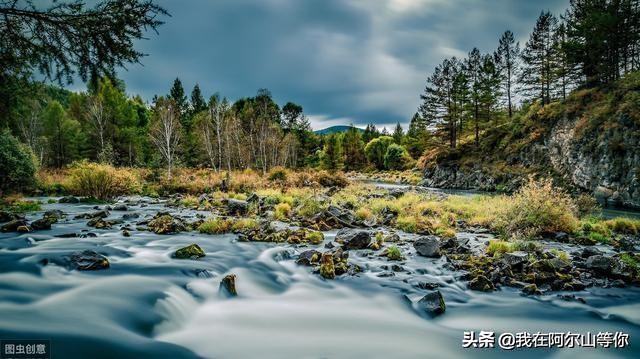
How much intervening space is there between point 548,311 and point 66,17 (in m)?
10.9

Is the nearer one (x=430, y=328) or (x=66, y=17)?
(x=430, y=328)

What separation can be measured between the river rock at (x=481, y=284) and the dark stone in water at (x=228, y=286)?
16.0 feet

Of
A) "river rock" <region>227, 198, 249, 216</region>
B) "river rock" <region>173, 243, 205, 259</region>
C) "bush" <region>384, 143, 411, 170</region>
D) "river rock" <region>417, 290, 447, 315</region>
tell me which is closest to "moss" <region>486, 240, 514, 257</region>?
"river rock" <region>417, 290, 447, 315</region>

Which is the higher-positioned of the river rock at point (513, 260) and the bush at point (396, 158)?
the bush at point (396, 158)

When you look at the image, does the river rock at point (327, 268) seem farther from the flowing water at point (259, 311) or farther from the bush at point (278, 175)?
the bush at point (278, 175)

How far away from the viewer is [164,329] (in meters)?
4.63

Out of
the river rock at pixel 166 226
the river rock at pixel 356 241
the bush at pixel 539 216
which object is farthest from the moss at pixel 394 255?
the river rock at pixel 166 226

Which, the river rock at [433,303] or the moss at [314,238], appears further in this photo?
the moss at [314,238]

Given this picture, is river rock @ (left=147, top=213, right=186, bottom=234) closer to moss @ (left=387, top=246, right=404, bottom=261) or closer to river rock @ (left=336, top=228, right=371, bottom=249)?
river rock @ (left=336, top=228, right=371, bottom=249)

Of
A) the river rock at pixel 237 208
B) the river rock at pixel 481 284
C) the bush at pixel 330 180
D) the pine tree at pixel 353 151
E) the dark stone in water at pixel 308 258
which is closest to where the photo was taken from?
the river rock at pixel 481 284

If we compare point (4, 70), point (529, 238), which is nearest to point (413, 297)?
point (529, 238)

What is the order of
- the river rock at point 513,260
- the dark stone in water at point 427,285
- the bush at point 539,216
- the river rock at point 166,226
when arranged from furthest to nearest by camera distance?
the bush at point 539,216
the river rock at point 166,226
the river rock at point 513,260
the dark stone in water at point 427,285

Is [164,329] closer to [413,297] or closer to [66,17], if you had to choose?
[413,297]

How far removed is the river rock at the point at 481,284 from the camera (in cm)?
636
